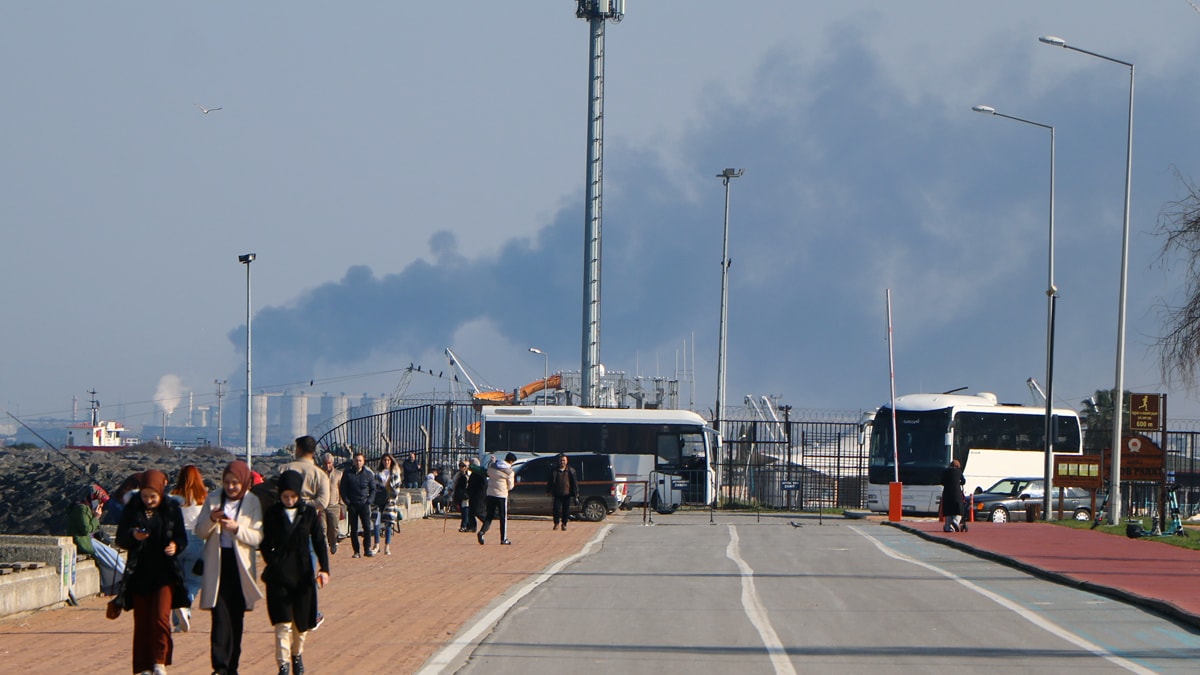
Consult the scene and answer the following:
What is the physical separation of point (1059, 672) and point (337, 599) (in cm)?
811

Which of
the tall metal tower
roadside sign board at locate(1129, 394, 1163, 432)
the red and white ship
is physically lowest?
the red and white ship

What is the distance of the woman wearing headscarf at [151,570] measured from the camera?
358 inches

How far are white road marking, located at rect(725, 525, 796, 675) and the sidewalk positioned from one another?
2.76m

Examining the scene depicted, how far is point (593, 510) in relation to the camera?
113 feet

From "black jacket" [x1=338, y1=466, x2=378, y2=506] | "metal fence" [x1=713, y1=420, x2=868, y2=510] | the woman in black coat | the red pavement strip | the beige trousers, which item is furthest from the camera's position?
"metal fence" [x1=713, y1=420, x2=868, y2=510]

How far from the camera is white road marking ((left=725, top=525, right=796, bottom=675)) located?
10435mm

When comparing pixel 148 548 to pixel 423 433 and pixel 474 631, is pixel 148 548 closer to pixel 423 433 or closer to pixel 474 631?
pixel 474 631

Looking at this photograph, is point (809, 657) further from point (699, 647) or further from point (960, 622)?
point (960, 622)

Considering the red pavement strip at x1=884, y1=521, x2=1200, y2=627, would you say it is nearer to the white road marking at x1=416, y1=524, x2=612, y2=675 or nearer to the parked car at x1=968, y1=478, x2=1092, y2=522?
the white road marking at x1=416, y1=524, x2=612, y2=675

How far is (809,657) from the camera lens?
35.3 feet

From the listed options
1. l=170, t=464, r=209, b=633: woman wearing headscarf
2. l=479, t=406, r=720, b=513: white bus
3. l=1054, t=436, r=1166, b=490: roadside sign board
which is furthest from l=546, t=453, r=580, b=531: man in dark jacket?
l=170, t=464, r=209, b=633: woman wearing headscarf

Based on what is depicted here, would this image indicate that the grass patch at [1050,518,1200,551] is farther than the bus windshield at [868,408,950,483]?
No

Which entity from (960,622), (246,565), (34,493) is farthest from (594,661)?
(34,493)

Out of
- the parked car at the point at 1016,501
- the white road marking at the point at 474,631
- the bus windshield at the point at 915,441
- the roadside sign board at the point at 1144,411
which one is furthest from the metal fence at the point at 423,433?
the white road marking at the point at 474,631
